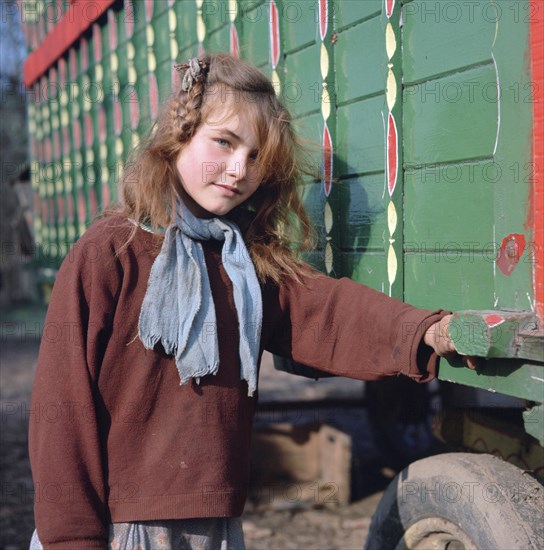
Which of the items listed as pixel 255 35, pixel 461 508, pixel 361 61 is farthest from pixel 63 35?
pixel 461 508

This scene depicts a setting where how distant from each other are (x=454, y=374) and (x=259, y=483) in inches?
107

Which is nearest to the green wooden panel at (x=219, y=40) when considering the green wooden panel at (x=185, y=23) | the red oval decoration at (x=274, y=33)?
the green wooden panel at (x=185, y=23)

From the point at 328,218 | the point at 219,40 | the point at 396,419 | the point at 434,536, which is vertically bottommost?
the point at 396,419

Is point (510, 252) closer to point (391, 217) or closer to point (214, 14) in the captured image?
point (391, 217)

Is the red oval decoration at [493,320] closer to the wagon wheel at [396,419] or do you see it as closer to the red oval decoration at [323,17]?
the red oval decoration at [323,17]

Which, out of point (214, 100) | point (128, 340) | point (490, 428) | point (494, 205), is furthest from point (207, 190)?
point (490, 428)

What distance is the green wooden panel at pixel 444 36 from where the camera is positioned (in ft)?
5.86

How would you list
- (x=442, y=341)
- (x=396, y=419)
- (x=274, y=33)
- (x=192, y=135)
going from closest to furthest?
(x=442, y=341) < (x=192, y=135) < (x=274, y=33) < (x=396, y=419)

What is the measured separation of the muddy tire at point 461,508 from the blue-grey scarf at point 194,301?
22.4 inches

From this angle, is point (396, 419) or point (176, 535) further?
point (396, 419)

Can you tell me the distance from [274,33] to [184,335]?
1.20 m

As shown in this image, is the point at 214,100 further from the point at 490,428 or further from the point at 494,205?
the point at 490,428

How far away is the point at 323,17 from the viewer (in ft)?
7.75

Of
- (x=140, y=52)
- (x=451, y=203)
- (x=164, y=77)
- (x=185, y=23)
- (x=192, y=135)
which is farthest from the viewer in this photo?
(x=140, y=52)
